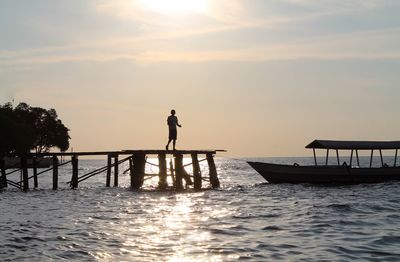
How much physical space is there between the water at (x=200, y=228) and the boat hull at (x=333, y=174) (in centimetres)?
948

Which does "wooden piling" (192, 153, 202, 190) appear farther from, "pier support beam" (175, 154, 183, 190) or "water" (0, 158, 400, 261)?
"water" (0, 158, 400, 261)

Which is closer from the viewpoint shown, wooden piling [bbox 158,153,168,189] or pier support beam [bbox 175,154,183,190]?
pier support beam [bbox 175,154,183,190]

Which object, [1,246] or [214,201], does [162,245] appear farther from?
[214,201]

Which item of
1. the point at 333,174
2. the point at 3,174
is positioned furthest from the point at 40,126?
the point at 333,174

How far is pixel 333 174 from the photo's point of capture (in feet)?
140

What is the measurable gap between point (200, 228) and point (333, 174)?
2506 centimetres

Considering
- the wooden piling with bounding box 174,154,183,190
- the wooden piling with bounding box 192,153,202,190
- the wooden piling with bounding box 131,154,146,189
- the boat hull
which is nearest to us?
the wooden piling with bounding box 131,154,146,189

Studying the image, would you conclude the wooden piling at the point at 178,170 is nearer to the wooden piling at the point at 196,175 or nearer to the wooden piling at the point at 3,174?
the wooden piling at the point at 196,175

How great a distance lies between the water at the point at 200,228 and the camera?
1515cm

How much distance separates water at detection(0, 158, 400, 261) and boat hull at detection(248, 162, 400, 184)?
31.1 ft

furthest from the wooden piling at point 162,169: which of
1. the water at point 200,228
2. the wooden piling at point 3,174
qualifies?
the wooden piling at point 3,174

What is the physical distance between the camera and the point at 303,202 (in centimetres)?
3000

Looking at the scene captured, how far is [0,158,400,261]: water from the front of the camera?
15148mm

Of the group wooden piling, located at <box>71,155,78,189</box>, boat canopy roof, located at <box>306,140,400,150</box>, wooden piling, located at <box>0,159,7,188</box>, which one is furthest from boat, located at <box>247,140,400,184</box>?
wooden piling, located at <box>0,159,7,188</box>
